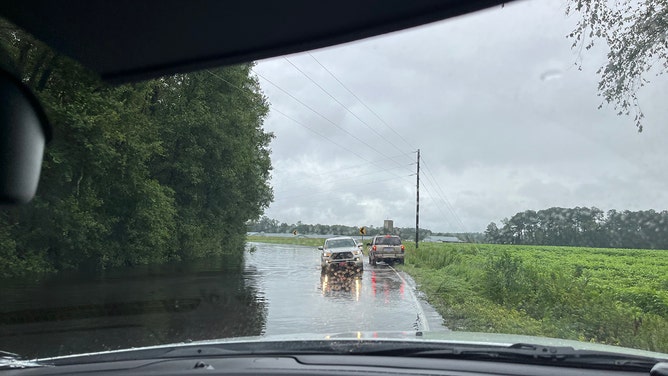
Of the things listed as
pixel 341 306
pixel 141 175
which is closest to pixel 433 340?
pixel 341 306

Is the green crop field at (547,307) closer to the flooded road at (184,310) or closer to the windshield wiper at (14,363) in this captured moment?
the flooded road at (184,310)

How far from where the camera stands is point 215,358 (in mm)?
3527

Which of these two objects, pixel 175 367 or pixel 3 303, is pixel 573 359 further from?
pixel 3 303

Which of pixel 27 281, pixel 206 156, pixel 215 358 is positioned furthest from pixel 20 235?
pixel 215 358

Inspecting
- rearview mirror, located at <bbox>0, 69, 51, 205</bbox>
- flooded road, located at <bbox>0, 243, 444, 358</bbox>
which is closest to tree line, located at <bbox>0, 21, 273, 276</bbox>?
flooded road, located at <bbox>0, 243, 444, 358</bbox>

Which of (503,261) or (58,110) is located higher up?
(58,110)

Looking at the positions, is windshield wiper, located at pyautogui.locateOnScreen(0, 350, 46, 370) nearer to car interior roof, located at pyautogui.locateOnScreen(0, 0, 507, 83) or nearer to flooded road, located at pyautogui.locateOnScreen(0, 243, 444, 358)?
car interior roof, located at pyautogui.locateOnScreen(0, 0, 507, 83)

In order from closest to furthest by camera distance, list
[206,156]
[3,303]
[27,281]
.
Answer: [3,303] → [27,281] → [206,156]


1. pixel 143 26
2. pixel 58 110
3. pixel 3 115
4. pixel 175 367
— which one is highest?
pixel 58 110

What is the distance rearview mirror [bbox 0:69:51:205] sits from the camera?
2275 millimetres

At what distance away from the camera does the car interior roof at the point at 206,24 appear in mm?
2604

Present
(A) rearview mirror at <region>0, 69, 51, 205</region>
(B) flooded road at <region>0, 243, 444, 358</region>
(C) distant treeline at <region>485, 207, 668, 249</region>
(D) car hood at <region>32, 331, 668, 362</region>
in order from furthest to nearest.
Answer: (C) distant treeline at <region>485, 207, 668, 249</region> → (B) flooded road at <region>0, 243, 444, 358</region> → (D) car hood at <region>32, 331, 668, 362</region> → (A) rearview mirror at <region>0, 69, 51, 205</region>

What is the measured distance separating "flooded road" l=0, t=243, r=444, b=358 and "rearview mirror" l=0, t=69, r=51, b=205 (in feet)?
22.5

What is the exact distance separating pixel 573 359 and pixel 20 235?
82.2 ft
